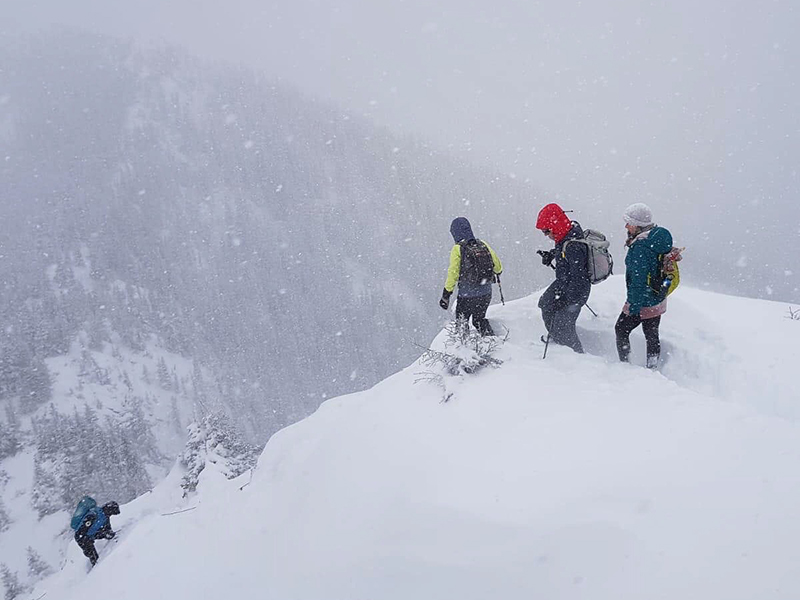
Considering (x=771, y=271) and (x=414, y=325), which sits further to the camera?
(x=771, y=271)

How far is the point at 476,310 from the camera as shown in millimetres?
6555

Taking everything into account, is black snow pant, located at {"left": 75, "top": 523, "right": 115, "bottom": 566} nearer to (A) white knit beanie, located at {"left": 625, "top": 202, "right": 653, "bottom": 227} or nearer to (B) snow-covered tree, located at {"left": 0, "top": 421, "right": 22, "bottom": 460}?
(A) white knit beanie, located at {"left": 625, "top": 202, "right": 653, "bottom": 227}

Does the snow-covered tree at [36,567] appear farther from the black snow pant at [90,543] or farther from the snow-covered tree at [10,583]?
the black snow pant at [90,543]

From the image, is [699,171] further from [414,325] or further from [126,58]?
[126,58]

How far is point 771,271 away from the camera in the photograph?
101 metres

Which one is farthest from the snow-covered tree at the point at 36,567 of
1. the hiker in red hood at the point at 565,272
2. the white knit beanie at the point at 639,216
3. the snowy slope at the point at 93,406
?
the white knit beanie at the point at 639,216

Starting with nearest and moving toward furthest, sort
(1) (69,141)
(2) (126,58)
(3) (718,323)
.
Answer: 1. (3) (718,323)
2. (1) (69,141)
3. (2) (126,58)

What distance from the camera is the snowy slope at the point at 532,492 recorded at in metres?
2.70

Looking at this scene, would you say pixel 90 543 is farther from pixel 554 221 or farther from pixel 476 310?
pixel 554 221

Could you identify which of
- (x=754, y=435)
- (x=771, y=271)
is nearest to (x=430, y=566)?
(x=754, y=435)

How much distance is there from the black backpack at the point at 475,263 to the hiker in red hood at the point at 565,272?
0.81 meters

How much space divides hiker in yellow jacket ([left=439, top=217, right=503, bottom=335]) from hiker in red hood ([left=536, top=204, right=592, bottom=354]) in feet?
2.71

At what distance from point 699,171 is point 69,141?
729 ft

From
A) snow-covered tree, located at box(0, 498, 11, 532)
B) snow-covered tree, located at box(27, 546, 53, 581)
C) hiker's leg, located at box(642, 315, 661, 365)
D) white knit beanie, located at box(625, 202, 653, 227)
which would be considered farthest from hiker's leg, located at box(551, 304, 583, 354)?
snow-covered tree, located at box(0, 498, 11, 532)
